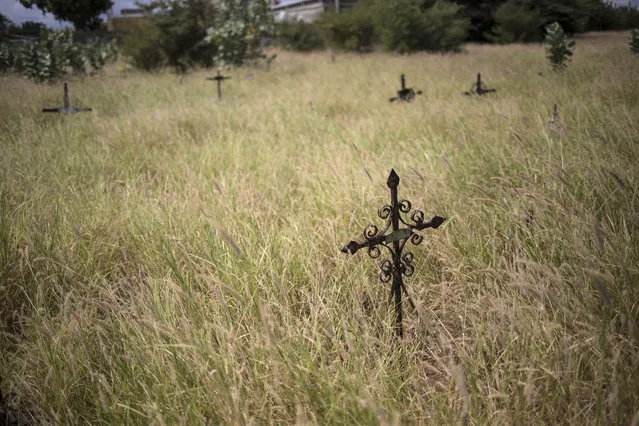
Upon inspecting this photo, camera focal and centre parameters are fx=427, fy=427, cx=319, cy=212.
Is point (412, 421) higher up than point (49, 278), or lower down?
lower down

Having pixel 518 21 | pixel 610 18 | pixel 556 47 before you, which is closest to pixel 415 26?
pixel 518 21

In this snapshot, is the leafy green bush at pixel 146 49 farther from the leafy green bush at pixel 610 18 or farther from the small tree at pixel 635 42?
the leafy green bush at pixel 610 18

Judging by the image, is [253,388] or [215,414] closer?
[215,414]

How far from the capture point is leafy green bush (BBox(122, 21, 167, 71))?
13641mm

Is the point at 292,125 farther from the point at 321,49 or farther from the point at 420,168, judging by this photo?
the point at 321,49

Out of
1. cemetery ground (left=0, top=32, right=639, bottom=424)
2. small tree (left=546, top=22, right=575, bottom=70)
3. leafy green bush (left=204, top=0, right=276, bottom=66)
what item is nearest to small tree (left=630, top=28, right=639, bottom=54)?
small tree (left=546, top=22, right=575, bottom=70)

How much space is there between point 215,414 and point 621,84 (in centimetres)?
595

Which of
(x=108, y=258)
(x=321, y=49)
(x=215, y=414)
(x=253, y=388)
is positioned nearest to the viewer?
(x=215, y=414)

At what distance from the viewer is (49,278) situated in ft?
7.13

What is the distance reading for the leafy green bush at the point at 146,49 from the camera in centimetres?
1364

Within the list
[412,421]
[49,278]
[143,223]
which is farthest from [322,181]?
[412,421]

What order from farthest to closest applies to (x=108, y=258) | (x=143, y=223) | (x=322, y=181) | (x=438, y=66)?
(x=438, y=66)
(x=322, y=181)
(x=143, y=223)
(x=108, y=258)

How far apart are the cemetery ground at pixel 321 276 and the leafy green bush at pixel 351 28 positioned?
1466 cm

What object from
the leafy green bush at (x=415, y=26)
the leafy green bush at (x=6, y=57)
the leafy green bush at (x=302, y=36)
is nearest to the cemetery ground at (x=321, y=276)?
the leafy green bush at (x=6, y=57)
